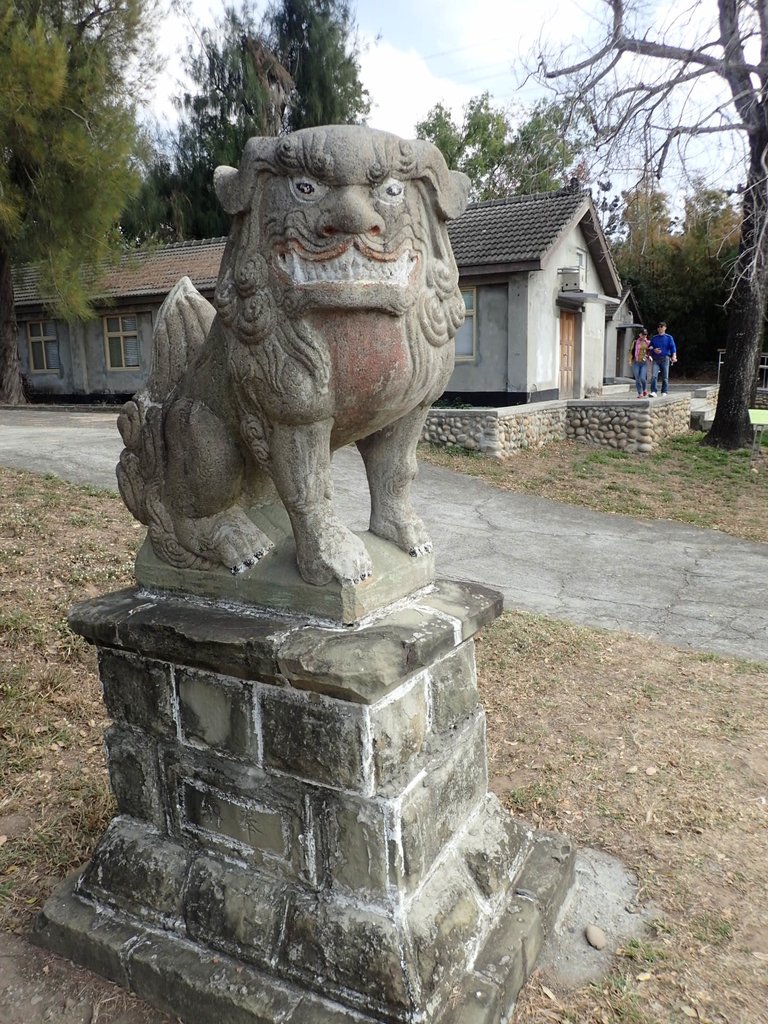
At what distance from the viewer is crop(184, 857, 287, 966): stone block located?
1933mm

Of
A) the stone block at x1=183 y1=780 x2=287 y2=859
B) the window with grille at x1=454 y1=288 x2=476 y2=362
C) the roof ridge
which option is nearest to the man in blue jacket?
the roof ridge

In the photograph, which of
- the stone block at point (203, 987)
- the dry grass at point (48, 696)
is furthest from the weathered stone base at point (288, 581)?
the dry grass at point (48, 696)

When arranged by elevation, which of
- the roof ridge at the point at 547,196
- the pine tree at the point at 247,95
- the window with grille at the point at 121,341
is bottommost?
the window with grille at the point at 121,341

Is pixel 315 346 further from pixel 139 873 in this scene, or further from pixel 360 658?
pixel 139 873

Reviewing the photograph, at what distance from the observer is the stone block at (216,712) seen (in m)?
1.96

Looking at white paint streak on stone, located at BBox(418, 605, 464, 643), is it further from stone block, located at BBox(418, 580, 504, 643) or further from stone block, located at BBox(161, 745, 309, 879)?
stone block, located at BBox(161, 745, 309, 879)

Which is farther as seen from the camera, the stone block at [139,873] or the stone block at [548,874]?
the stone block at [548,874]

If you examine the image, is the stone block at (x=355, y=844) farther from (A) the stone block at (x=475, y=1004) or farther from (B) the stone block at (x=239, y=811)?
(A) the stone block at (x=475, y=1004)

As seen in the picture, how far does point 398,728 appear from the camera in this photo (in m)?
1.86

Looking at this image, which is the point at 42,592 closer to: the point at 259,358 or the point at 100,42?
the point at 259,358

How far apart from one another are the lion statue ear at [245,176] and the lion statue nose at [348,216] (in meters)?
0.19

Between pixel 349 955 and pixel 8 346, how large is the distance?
16221 mm

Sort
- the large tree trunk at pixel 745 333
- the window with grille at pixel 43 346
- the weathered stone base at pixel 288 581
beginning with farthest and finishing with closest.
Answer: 1. the window with grille at pixel 43 346
2. the large tree trunk at pixel 745 333
3. the weathered stone base at pixel 288 581

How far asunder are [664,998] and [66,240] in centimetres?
1449
